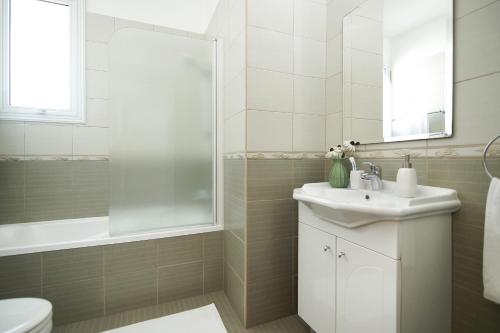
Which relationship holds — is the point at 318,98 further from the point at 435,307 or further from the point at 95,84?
the point at 95,84

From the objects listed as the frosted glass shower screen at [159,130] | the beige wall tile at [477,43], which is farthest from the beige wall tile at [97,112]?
the beige wall tile at [477,43]

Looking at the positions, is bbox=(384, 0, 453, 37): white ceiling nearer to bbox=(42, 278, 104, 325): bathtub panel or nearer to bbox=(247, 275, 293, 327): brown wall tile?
bbox=(247, 275, 293, 327): brown wall tile

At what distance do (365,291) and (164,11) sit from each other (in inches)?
114

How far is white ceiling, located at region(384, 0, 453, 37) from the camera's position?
3.48 ft

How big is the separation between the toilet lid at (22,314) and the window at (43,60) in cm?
155

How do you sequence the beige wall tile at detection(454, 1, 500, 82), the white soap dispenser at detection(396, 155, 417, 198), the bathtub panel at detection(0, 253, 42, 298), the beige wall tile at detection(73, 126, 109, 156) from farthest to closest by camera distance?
the beige wall tile at detection(73, 126, 109, 156)
the bathtub panel at detection(0, 253, 42, 298)
the white soap dispenser at detection(396, 155, 417, 198)
the beige wall tile at detection(454, 1, 500, 82)

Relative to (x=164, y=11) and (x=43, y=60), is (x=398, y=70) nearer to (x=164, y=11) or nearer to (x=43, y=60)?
(x=164, y=11)

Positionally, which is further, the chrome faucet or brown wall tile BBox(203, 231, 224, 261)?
brown wall tile BBox(203, 231, 224, 261)

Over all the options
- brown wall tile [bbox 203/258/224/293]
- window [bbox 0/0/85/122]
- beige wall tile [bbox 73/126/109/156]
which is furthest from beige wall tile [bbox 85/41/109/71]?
brown wall tile [bbox 203/258/224/293]

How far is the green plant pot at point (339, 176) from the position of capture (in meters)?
1.41

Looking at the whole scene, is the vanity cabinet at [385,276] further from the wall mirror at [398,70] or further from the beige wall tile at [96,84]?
the beige wall tile at [96,84]

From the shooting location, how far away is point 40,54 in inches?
82.4

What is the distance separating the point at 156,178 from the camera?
1644 mm

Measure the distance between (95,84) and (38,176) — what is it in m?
0.96
